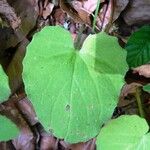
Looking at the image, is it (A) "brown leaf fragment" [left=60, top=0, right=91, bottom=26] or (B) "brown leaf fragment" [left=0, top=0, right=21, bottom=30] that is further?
(A) "brown leaf fragment" [left=60, top=0, right=91, bottom=26]

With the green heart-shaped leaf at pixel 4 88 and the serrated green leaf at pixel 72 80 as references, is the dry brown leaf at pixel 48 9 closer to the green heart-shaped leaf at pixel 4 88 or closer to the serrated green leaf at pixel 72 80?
the serrated green leaf at pixel 72 80

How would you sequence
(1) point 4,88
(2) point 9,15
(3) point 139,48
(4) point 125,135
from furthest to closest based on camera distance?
(2) point 9,15 < (3) point 139,48 < (4) point 125,135 < (1) point 4,88

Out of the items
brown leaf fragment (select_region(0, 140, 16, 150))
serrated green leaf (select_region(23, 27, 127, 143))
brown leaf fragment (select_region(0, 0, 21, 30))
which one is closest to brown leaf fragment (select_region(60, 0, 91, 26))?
brown leaf fragment (select_region(0, 0, 21, 30))

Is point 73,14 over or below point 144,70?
over

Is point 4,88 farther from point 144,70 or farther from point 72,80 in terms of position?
point 144,70

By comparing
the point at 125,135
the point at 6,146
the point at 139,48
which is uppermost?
the point at 139,48

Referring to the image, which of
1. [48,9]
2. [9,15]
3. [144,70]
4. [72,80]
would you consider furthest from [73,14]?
[72,80]

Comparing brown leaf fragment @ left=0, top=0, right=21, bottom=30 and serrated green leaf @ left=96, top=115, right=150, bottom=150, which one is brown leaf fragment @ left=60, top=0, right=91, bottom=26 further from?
serrated green leaf @ left=96, top=115, right=150, bottom=150

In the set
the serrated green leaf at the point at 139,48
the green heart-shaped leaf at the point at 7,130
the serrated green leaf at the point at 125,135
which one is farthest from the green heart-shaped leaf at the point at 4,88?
the serrated green leaf at the point at 139,48
